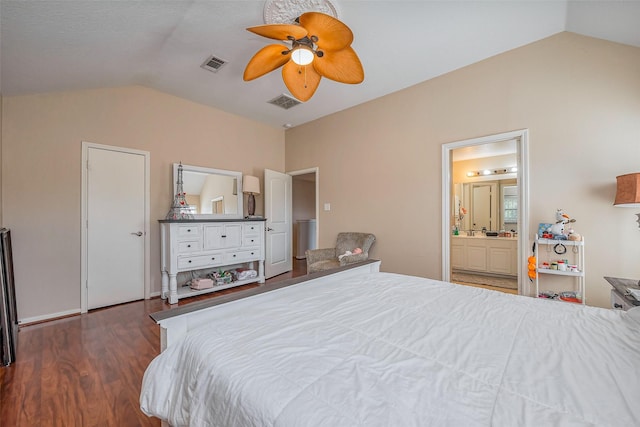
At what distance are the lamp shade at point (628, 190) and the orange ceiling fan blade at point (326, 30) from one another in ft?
7.40

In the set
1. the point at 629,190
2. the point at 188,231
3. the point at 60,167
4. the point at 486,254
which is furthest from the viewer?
the point at 486,254

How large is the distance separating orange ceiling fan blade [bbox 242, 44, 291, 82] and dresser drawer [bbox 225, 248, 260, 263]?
2.50 meters

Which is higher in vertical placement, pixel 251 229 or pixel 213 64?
pixel 213 64

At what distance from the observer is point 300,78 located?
89.6 inches

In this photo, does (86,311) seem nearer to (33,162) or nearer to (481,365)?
(33,162)

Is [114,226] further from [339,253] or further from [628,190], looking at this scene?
[628,190]

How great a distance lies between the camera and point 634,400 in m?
0.65

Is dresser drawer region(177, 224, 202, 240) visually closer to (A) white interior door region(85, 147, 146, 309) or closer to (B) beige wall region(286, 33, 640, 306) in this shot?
(A) white interior door region(85, 147, 146, 309)

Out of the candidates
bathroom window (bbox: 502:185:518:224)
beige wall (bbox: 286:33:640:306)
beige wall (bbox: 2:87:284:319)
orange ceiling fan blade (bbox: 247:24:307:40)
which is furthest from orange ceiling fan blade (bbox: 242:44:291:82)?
bathroom window (bbox: 502:185:518:224)

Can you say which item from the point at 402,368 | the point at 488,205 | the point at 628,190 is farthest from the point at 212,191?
the point at 488,205

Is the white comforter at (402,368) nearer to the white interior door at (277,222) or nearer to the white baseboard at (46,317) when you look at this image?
the white baseboard at (46,317)

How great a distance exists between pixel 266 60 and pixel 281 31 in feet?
1.14

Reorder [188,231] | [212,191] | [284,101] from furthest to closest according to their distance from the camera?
1. [212,191]
2. [284,101]
3. [188,231]

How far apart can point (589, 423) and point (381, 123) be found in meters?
3.57
